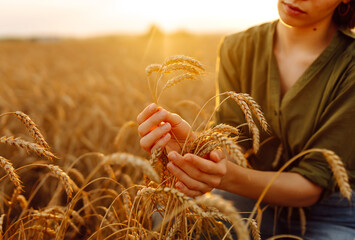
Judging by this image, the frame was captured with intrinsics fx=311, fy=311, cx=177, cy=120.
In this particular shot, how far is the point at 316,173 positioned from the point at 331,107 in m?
0.34

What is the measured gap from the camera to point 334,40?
1.64 metres

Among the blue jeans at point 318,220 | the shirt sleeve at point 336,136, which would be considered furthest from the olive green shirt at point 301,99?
the blue jeans at point 318,220

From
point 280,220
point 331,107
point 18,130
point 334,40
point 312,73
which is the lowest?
point 280,220

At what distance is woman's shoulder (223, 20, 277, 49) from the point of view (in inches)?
72.8

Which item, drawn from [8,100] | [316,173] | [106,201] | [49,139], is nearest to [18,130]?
[49,139]

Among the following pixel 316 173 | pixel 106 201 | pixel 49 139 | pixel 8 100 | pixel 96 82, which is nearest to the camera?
pixel 316 173

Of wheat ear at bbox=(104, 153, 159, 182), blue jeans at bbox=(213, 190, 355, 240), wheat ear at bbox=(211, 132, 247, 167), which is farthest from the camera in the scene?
blue jeans at bbox=(213, 190, 355, 240)

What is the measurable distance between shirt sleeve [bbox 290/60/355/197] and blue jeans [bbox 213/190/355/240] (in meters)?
0.17

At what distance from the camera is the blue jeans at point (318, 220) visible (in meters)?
1.58

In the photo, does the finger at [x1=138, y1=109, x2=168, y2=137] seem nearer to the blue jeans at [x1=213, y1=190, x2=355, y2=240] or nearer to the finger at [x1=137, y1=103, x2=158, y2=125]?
the finger at [x1=137, y1=103, x2=158, y2=125]

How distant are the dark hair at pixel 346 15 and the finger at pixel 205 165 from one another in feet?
3.77

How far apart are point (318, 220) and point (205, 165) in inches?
39.4

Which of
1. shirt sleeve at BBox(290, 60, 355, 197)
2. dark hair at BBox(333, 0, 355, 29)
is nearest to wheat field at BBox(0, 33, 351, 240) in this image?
shirt sleeve at BBox(290, 60, 355, 197)

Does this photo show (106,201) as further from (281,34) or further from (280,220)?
(281,34)
